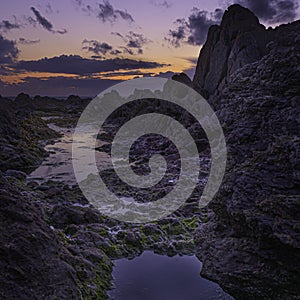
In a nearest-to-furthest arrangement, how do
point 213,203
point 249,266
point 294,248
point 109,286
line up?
point 294,248
point 249,266
point 109,286
point 213,203

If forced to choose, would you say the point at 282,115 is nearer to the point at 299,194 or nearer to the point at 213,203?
the point at 299,194

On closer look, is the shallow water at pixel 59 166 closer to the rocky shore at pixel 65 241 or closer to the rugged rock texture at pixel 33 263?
the rocky shore at pixel 65 241

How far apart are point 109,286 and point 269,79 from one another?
30.7ft

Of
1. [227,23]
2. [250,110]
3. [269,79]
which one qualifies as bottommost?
[250,110]

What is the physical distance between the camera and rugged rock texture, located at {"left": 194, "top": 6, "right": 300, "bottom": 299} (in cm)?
893

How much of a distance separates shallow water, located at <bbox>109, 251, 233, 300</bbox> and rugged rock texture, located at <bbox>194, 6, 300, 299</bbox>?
53cm

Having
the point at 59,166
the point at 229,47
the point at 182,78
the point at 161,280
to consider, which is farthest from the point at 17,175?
the point at 182,78

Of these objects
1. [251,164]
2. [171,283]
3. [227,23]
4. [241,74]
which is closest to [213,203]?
[251,164]

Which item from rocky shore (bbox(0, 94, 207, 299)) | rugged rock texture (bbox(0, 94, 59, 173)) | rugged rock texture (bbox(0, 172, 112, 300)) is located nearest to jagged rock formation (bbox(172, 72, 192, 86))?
rugged rock texture (bbox(0, 94, 59, 173))

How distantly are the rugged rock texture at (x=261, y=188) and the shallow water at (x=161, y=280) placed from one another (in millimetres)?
532

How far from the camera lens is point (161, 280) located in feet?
36.7

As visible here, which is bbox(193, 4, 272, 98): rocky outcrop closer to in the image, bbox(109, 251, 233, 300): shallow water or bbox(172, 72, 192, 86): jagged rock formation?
bbox(172, 72, 192, 86): jagged rock formation

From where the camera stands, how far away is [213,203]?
1149 centimetres

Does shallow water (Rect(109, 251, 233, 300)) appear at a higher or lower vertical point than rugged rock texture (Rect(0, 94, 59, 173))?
higher
